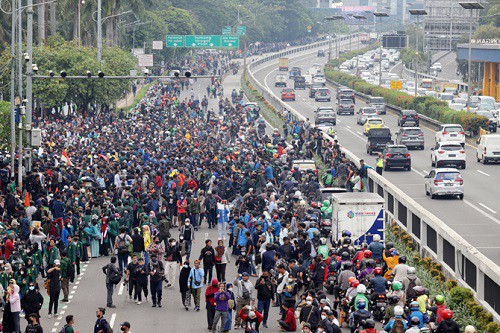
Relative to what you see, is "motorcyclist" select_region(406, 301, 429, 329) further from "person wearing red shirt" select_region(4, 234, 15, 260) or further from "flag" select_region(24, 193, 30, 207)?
"flag" select_region(24, 193, 30, 207)

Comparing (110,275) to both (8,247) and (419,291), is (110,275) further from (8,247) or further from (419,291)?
(419,291)

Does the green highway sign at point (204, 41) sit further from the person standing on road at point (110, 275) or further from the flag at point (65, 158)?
the person standing on road at point (110, 275)

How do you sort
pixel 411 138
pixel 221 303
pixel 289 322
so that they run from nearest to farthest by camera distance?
pixel 221 303, pixel 289 322, pixel 411 138

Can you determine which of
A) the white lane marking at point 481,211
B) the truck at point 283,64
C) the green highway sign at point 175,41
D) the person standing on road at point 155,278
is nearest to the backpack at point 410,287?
the person standing on road at point 155,278

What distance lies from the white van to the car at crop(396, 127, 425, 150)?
22.3ft

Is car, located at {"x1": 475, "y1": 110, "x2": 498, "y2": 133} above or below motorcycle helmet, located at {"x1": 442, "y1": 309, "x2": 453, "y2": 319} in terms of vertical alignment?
below

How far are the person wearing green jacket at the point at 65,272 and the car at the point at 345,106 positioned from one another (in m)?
65.4

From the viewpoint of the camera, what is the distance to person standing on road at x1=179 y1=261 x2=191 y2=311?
28250 millimetres

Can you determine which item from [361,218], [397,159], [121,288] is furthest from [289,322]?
[397,159]

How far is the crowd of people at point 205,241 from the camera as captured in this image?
2548 centimetres

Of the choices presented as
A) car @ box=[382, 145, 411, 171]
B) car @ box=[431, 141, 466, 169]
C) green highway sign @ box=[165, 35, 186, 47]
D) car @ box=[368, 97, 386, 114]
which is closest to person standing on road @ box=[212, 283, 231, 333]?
car @ box=[382, 145, 411, 171]

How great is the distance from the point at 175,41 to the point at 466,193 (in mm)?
85477

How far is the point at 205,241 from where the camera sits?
1227 inches

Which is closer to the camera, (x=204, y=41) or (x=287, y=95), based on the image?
(x=287, y=95)
